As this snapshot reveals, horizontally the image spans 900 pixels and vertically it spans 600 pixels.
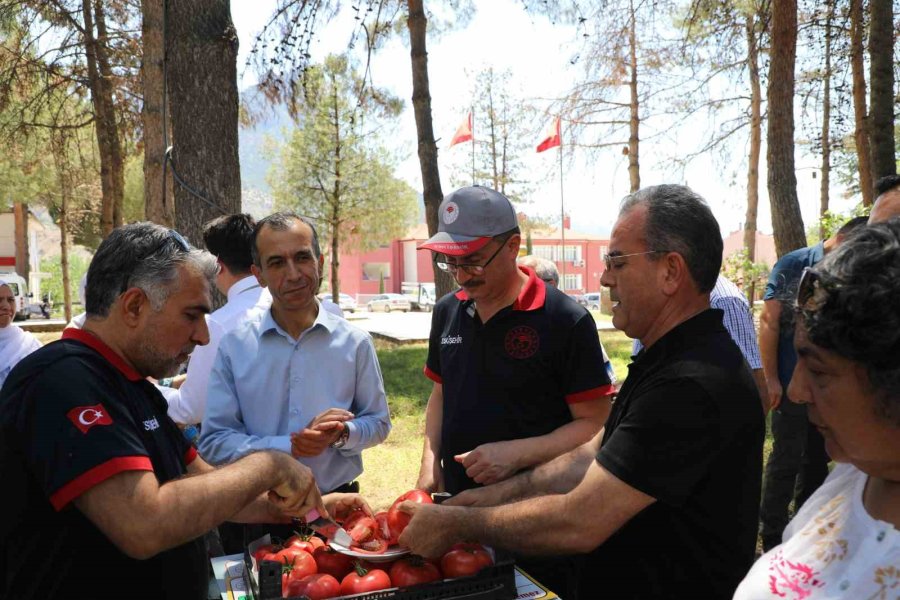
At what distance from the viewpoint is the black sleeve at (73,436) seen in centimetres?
163

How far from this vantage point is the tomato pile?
1889 millimetres

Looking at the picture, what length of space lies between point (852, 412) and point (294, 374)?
2280 mm

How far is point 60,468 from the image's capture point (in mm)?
1624

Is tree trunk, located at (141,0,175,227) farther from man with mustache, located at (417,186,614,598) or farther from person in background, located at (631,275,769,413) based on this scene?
person in background, located at (631,275,769,413)

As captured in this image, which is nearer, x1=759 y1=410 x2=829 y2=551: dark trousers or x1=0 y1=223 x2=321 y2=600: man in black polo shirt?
x1=0 y1=223 x2=321 y2=600: man in black polo shirt

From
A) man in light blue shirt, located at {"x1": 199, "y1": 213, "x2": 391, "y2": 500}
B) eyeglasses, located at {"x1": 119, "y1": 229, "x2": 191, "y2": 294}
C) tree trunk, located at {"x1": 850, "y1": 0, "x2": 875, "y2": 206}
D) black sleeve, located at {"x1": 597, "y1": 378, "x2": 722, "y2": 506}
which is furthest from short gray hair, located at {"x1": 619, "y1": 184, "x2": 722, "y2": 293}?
tree trunk, located at {"x1": 850, "y1": 0, "x2": 875, "y2": 206}

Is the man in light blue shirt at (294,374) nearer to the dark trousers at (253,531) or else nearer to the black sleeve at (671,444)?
the dark trousers at (253,531)

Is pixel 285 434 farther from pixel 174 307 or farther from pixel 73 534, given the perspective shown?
pixel 73 534

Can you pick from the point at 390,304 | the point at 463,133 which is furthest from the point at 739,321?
the point at 390,304

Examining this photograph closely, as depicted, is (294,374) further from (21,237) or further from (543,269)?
(21,237)

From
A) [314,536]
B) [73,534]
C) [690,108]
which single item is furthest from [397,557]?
[690,108]

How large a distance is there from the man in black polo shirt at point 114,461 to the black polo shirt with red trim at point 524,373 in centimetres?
102

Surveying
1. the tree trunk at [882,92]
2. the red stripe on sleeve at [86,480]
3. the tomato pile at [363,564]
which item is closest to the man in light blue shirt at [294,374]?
the tomato pile at [363,564]

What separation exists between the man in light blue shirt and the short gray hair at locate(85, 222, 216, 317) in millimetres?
1037
